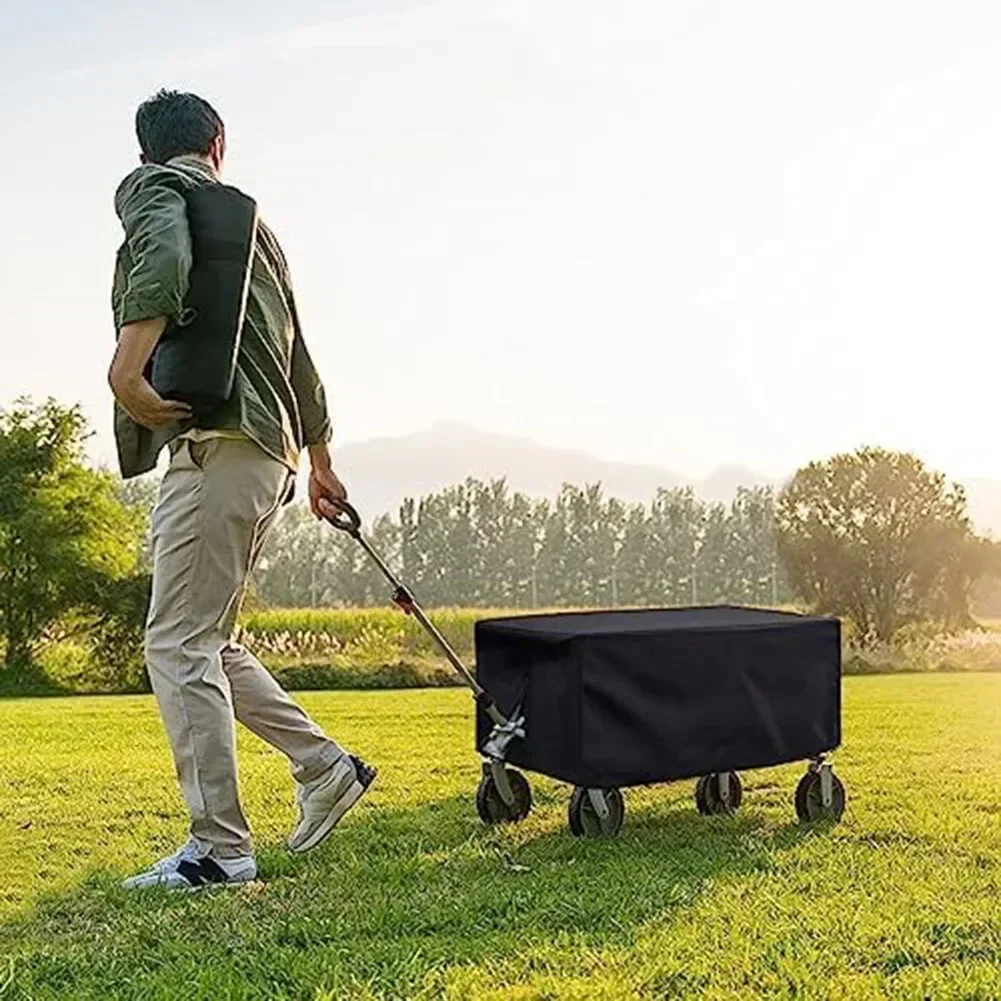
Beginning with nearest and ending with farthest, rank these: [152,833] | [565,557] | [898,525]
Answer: [152,833], [898,525], [565,557]

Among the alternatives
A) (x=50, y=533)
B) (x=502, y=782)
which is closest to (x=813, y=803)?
(x=502, y=782)

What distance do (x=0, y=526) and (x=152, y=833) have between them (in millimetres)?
8467

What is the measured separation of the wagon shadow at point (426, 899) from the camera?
2467mm

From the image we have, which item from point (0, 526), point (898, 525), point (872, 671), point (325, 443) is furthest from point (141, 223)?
point (898, 525)

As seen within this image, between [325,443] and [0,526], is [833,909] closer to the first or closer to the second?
[325,443]

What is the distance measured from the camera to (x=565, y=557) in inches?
658

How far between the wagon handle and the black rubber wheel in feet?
2.52

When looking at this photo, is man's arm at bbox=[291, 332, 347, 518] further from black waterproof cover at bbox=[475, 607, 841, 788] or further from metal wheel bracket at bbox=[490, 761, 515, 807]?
metal wheel bracket at bbox=[490, 761, 515, 807]

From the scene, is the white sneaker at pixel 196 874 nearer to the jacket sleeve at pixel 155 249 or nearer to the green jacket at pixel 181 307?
the green jacket at pixel 181 307

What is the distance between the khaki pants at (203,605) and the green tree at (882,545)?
461 inches

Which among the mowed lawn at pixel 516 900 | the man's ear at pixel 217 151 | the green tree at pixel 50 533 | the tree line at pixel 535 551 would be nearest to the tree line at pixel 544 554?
the tree line at pixel 535 551

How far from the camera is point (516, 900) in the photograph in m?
2.75

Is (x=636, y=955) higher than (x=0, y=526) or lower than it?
lower

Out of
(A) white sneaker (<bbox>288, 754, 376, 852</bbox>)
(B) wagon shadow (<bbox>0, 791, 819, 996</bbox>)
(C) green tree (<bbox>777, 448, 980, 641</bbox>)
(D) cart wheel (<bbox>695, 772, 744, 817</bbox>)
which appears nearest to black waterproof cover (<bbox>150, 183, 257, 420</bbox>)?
(A) white sneaker (<bbox>288, 754, 376, 852</bbox>)
